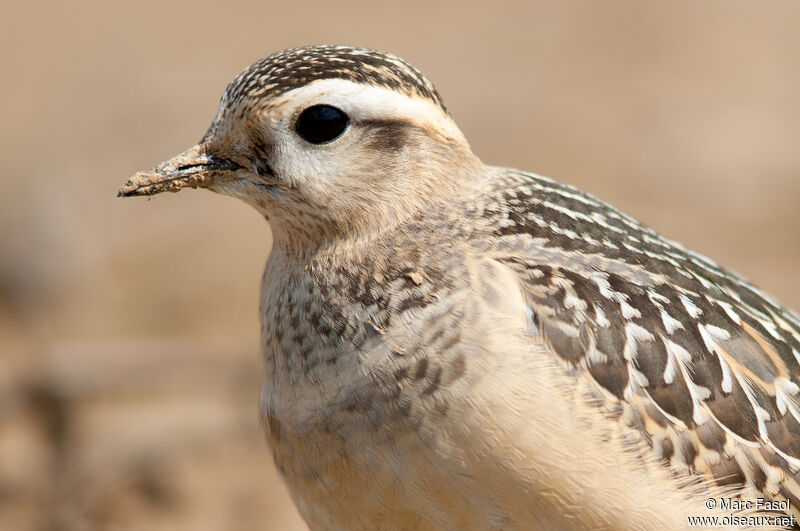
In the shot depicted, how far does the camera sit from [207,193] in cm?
1074

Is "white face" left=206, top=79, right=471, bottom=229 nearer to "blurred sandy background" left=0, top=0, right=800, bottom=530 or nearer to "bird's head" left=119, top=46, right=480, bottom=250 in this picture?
"bird's head" left=119, top=46, right=480, bottom=250

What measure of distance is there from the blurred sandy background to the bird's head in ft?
11.5

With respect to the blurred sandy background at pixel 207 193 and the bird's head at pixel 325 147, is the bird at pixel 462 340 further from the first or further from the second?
the blurred sandy background at pixel 207 193

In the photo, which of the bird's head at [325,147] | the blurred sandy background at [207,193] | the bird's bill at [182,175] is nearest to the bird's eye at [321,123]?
the bird's head at [325,147]

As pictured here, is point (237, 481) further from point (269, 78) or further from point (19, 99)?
point (19, 99)

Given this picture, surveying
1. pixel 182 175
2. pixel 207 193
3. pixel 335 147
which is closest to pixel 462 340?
pixel 335 147

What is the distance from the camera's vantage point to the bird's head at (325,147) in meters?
3.80

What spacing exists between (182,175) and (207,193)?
22.6ft

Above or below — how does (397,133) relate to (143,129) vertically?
below

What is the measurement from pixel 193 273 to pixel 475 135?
3.43m

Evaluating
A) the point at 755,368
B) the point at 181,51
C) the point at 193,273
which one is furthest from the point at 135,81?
the point at 755,368

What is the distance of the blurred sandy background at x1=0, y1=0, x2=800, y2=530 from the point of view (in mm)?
7262

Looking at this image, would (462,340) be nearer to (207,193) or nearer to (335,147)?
(335,147)

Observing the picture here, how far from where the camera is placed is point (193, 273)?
32.0 feet
